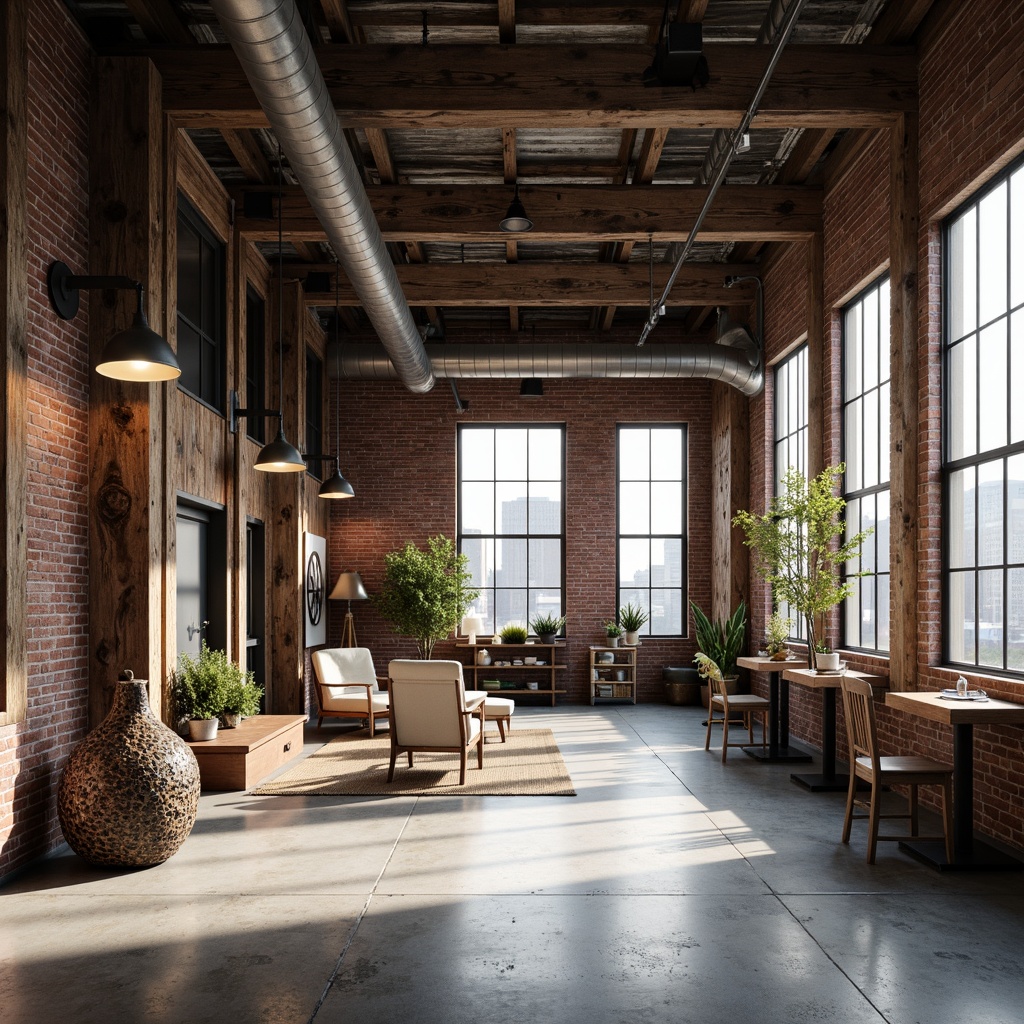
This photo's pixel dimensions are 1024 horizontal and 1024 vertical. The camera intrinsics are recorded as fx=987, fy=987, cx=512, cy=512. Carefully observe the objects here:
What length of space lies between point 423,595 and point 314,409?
2.77 meters

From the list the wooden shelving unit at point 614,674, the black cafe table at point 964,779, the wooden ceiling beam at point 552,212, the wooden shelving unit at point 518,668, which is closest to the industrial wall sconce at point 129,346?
the wooden ceiling beam at point 552,212

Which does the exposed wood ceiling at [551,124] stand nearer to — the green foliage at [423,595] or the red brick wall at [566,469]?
the red brick wall at [566,469]

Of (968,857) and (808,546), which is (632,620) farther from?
(968,857)

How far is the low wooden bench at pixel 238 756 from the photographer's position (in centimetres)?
687

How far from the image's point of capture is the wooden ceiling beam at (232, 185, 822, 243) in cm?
852

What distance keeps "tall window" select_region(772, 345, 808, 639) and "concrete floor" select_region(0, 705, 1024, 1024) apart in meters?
4.17

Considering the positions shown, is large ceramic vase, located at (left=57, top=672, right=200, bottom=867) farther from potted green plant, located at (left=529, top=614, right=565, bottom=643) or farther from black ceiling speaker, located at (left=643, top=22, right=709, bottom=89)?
potted green plant, located at (left=529, top=614, right=565, bottom=643)

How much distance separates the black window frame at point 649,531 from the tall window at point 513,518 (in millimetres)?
743

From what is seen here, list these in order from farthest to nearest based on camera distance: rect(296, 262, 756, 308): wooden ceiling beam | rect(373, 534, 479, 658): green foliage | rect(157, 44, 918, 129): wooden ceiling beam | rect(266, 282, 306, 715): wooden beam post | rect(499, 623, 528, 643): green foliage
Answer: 1. rect(499, 623, 528, 643): green foliage
2. rect(373, 534, 479, 658): green foliage
3. rect(296, 262, 756, 308): wooden ceiling beam
4. rect(266, 282, 306, 715): wooden beam post
5. rect(157, 44, 918, 129): wooden ceiling beam

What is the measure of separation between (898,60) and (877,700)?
4.39 meters

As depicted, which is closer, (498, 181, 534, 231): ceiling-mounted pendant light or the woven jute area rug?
the woven jute area rug

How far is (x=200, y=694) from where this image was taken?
268 inches

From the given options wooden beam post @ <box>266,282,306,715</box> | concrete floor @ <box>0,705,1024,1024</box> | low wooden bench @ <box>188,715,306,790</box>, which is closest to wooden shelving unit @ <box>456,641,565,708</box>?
wooden beam post @ <box>266,282,306,715</box>

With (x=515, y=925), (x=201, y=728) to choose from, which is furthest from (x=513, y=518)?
(x=515, y=925)
